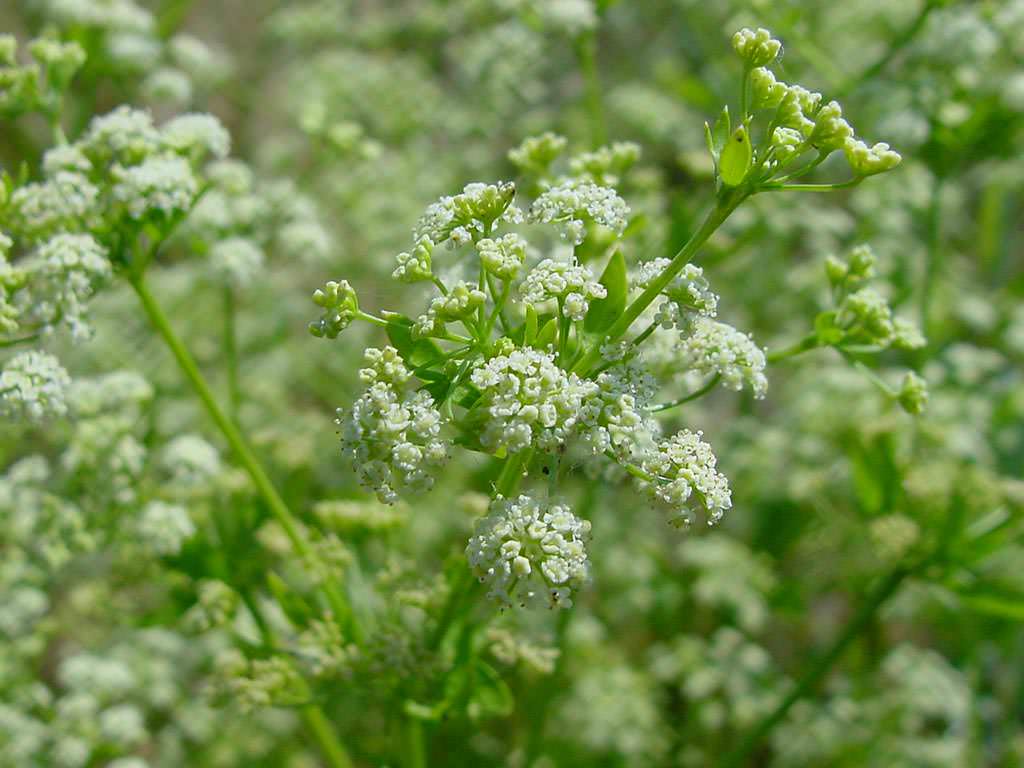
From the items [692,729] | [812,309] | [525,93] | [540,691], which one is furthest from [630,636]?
[525,93]

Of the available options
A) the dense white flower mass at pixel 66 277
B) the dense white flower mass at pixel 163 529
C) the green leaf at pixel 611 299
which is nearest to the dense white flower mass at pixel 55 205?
the dense white flower mass at pixel 66 277

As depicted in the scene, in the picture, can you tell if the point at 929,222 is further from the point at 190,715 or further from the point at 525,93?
the point at 190,715

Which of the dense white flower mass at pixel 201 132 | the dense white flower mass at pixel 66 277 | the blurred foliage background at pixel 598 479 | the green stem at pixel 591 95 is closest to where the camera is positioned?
the dense white flower mass at pixel 66 277

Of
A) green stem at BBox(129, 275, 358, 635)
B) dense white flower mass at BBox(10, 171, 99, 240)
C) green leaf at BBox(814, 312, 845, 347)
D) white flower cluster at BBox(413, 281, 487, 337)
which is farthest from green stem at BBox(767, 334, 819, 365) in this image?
dense white flower mass at BBox(10, 171, 99, 240)

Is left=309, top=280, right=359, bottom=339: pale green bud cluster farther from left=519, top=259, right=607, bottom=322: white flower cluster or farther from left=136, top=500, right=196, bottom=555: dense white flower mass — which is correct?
left=136, top=500, right=196, bottom=555: dense white flower mass

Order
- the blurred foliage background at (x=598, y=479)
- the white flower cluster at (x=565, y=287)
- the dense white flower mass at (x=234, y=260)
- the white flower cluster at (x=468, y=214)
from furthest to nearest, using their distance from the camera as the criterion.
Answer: the dense white flower mass at (x=234, y=260) → the blurred foliage background at (x=598, y=479) → the white flower cluster at (x=468, y=214) → the white flower cluster at (x=565, y=287)

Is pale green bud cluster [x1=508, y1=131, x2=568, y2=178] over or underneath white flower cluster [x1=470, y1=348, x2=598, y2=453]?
over

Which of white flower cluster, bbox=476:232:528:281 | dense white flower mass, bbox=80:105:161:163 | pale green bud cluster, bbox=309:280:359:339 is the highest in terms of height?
dense white flower mass, bbox=80:105:161:163

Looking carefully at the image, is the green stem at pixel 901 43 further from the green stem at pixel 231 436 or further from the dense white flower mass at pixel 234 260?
the green stem at pixel 231 436
